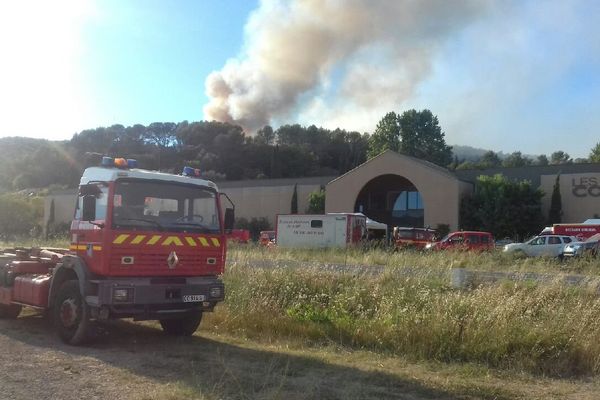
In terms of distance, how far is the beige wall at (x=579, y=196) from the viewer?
159 ft

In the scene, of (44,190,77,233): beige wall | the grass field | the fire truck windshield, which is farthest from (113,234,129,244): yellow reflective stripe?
(44,190,77,233): beige wall

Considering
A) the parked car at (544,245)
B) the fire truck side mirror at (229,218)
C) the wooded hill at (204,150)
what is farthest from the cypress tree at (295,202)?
the fire truck side mirror at (229,218)

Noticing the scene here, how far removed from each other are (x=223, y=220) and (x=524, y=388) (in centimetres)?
468

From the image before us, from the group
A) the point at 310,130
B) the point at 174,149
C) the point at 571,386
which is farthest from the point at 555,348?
the point at 310,130

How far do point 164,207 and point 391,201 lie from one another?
50212 millimetres

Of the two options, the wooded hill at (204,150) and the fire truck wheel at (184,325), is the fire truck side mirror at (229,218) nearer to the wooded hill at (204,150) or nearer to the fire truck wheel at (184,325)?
the fire truck wheel at (184,325)

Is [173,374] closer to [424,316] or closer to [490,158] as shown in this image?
[424,316]

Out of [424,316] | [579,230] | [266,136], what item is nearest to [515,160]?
[266,136]

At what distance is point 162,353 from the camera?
8.00 metres

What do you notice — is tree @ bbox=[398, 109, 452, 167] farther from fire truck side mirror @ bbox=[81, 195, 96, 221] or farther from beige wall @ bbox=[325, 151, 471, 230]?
fire truck side mirror @ bbox=[81, 195, 96, 221]

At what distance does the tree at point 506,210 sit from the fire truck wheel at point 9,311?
42193 mm

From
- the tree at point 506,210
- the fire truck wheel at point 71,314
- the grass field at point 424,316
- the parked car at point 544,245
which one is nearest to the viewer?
the grass field at point 424,316

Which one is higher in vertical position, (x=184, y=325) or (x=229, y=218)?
(x=229, y=218)

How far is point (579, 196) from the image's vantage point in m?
49.0
